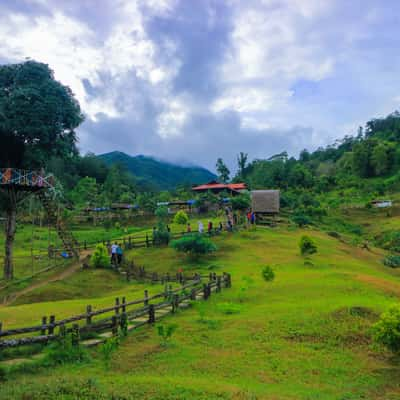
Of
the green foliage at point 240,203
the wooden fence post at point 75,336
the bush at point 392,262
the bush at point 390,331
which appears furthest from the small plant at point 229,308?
the green foliage at point 240,203

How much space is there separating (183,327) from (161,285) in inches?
371

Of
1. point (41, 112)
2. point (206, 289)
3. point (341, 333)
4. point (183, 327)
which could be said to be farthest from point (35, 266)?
point (341, 333)

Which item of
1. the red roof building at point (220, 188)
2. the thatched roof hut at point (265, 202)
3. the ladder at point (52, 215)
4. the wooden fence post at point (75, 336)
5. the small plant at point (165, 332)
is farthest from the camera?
the red roof building at point (220, 188)

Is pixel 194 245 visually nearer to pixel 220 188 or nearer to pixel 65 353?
pixel 65 353

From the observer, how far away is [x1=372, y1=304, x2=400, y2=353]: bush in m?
9.54

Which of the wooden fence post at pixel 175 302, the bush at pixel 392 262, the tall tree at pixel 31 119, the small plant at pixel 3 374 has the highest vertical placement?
the tall tree at pixel 31 119

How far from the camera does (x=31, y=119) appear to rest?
80.3 feet

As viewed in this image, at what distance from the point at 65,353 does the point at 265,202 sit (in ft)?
127

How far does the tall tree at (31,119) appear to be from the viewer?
24281 mm

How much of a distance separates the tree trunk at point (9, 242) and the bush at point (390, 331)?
74.5ft

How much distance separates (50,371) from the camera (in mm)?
8969

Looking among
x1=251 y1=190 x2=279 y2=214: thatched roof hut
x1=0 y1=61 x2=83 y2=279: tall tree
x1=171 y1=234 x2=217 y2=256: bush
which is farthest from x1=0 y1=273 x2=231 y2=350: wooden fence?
x1=251 y1=190 x2=279 y2=214: thatched roof hut

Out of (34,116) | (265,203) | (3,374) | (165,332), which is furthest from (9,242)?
(265,203)

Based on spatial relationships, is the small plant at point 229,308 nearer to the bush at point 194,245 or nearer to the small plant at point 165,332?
the small plant at point 165,332
